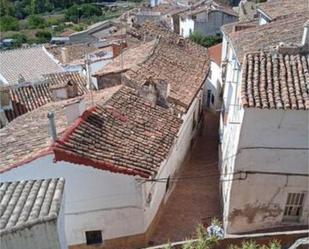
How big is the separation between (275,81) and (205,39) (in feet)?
111

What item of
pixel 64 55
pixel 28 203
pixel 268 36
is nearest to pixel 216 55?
pixel 64 55

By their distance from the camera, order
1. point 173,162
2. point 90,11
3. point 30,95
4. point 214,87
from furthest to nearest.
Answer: point 90,11 < point 214,87 < point 30,95 < point 173,162

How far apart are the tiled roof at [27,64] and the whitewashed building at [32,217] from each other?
22021mm

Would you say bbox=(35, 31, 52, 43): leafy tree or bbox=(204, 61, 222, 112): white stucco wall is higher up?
bbox=(204, 61, 222, 112): white stucco wall

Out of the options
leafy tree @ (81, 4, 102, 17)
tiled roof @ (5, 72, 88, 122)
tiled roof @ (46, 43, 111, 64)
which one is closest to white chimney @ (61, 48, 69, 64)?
tiled roof @ (46, 43, 111, 64)

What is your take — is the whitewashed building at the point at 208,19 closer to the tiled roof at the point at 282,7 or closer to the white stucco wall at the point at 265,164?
the tiled roof at the point at 282,7

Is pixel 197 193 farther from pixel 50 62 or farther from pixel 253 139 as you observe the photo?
pixel 50 62

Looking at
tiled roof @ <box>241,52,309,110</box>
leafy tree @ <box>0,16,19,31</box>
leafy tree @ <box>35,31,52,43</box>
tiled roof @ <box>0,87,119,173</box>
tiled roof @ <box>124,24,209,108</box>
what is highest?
tiled roof @ <box>241,52,309,110</box>

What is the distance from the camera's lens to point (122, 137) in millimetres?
13398

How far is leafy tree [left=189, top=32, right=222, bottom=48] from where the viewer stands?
4362 centimetres

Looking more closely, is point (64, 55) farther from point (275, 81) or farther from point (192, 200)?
point (275, 81)

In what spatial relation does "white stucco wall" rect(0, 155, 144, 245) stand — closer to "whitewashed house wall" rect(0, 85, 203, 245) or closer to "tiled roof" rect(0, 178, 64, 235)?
"whitewashed house wall" rect(0, 85, 203, 245)

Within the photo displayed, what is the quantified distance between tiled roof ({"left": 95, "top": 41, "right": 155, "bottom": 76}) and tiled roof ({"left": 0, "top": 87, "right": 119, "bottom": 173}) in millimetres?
2737

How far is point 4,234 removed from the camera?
20.6ft
